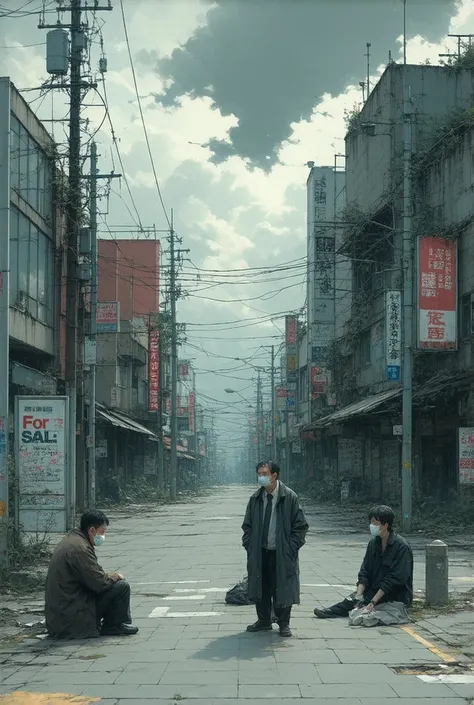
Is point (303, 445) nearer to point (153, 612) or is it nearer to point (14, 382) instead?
point (14, 382)

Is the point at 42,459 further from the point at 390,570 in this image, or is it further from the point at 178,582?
the point at 390,570

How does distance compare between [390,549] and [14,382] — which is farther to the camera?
[14,382]

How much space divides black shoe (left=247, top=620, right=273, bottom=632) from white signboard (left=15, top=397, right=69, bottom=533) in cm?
949

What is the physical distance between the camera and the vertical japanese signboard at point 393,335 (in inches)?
1187

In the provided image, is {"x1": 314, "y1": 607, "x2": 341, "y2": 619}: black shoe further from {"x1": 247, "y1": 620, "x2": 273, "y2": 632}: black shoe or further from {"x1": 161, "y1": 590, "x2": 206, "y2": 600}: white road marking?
{"x1": 161, "y1": 590, "x2": 206, "y2": 600}: white road marking

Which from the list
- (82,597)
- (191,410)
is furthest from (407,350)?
(191,410)

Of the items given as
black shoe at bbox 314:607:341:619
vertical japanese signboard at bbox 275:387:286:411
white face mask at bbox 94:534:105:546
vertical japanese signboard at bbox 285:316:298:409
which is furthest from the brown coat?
vertical japanese signboard at bbox 275:387:286:411

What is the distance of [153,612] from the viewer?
12047 mm

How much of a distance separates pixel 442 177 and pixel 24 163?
1351 cm

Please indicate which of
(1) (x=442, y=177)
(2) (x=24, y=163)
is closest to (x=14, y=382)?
(2) (x=24, y=163)

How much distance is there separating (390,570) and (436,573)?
4.55ft

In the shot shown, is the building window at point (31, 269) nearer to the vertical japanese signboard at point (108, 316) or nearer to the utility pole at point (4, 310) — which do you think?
the vertical japanese signboard at point (108, 316)

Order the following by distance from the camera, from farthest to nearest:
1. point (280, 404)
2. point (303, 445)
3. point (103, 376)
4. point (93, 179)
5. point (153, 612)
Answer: point (280, 404) → point (303, 445) → point (103, 376) → point (93, 179) → point (153, 612)

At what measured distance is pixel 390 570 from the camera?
10.9m
